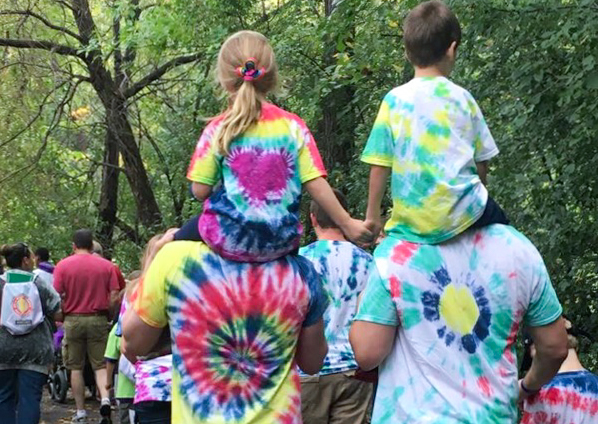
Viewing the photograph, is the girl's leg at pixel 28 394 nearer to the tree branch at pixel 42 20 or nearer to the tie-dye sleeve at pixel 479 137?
the tie-dye sleeve at pixel 479 137

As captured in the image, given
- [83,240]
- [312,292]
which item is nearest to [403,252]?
[312,292]

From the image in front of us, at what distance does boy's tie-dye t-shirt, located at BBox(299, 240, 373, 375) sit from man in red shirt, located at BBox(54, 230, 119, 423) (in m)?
6.80

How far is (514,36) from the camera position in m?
7.82

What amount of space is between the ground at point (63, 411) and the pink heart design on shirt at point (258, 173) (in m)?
9.79

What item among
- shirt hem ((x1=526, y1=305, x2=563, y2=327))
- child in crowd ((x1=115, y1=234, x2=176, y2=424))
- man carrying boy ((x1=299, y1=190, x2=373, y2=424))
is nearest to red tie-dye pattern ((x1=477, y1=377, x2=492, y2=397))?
shirt hem ((x1=526, y1=305, x2=563, y2=327))

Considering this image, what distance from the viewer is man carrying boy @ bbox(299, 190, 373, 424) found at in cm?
600

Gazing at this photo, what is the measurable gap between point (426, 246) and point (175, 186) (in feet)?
55.4

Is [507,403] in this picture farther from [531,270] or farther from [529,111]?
[529,111]

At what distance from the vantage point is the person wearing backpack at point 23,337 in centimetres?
901

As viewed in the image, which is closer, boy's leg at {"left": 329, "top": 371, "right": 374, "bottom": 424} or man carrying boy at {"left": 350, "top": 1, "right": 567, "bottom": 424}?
man carrying boy at {"left": 350, "top": 1, "right": 567, "bottom": 424}

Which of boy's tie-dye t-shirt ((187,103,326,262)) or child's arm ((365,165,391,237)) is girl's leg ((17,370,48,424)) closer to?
boy's tie-dye t-shirt ((187,103,326,262))

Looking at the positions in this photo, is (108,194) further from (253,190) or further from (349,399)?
(253,190)

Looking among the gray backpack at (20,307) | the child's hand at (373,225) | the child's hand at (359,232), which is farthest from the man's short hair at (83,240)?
the child's hand at (373,225)

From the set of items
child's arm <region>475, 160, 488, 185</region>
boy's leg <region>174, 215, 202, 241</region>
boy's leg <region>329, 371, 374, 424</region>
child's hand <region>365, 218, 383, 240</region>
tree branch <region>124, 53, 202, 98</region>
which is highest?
tree branch <region>124, 53, 202, 98</region>
